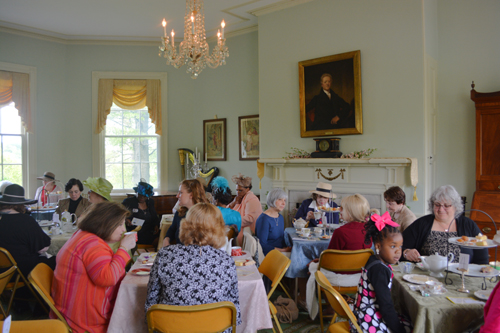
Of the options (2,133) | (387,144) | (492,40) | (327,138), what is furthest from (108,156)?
(492,40)

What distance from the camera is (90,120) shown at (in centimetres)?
817

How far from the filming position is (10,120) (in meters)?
7.50

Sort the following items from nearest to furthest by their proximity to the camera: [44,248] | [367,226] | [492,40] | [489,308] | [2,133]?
[489,308] → [367,226] → [44,248] → [492,40] → [2,133]

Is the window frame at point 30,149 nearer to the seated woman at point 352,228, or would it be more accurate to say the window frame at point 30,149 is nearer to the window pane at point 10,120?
the window pane at point 10,120

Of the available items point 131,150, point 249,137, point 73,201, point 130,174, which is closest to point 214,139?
point 249,137

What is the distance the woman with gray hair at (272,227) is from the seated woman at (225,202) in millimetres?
249

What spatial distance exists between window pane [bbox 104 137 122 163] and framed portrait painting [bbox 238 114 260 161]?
279 cm

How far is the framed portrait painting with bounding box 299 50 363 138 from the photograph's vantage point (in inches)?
228

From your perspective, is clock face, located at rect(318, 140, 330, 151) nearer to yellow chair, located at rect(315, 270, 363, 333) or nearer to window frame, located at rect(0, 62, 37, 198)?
yellow chair, located at rect(315, 270, 363, 333)

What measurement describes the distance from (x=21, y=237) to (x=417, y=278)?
Answer: 340 cm

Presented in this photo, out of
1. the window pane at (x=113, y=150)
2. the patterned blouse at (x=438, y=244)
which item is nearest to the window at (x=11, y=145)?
the window pane at (x=113, y=150)

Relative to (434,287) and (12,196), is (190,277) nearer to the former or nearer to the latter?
(434,287)

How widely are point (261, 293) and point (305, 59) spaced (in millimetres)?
4782

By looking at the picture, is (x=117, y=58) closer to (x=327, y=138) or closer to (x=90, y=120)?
(x=90, y=120)
